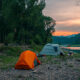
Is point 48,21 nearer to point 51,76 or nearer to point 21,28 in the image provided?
point 21,28

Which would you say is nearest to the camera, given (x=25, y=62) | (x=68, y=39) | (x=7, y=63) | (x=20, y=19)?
(x=25, y=62)

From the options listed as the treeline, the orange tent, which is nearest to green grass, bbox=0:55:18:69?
the orange tent

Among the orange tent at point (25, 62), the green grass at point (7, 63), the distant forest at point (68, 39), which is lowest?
the distant forest at point (68, 39)

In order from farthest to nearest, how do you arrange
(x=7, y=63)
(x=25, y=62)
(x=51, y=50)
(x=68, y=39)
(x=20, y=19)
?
(x=20, y=19), (x=68, y=39), (x=51, y=50), (x=7, y=63), (x=25, y=62)

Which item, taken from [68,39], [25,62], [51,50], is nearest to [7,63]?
[25,62]

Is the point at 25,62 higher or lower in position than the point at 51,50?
higher

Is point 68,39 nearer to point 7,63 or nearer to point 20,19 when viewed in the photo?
point 20,19

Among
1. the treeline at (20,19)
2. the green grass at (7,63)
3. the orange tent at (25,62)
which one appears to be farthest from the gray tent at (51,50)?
the treeline at (20,19)

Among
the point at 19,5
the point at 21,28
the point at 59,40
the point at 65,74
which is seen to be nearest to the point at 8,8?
the point at 19,5

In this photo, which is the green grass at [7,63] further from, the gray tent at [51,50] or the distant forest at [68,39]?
the distant forest at [68,39]

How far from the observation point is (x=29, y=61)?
33.9 ft

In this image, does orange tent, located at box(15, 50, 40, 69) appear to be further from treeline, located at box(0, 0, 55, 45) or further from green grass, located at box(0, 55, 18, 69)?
treeline, located at box(0, 0, 55, 45)

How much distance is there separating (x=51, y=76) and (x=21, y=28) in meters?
25.4

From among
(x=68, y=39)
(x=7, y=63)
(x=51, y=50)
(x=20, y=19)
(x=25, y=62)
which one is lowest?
(x=68, y=39)
